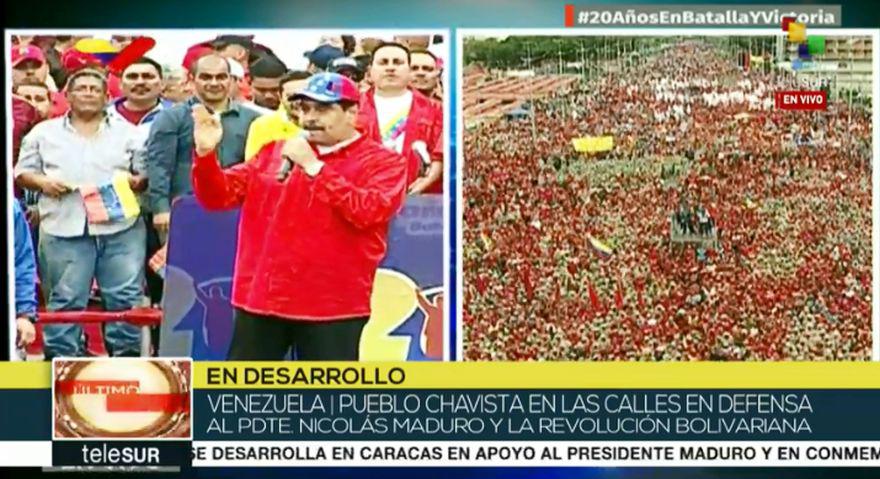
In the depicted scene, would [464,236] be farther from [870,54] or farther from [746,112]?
[870,54]

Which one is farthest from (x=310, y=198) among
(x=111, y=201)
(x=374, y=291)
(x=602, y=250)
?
(x=602, y=250)

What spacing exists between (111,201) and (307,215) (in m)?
0.64

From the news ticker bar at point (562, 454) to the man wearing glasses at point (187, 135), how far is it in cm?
88

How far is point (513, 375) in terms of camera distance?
4.08 m

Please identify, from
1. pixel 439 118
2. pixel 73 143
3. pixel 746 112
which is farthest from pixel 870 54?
pixel 73 143

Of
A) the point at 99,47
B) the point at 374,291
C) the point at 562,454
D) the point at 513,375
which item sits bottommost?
the point at 562,454

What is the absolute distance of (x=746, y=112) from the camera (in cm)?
407

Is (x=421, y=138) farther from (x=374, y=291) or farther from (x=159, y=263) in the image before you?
(x=159, y=263)

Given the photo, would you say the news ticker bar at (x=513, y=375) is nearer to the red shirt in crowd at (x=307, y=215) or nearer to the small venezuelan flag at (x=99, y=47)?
the red shirt in crowd at (x=307, y=215)

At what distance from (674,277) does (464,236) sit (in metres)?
0.70

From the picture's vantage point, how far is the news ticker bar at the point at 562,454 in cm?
412

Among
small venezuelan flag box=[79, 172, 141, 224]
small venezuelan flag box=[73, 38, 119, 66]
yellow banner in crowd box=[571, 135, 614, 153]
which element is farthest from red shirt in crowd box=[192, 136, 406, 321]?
yellow banner in crowd box=[571, 135, 614, 153]

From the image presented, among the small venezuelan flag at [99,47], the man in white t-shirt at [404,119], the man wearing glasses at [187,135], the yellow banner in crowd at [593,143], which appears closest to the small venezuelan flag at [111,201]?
the man wearing glasses at [187,135]

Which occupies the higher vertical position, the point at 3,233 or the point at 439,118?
the point at 439,118
